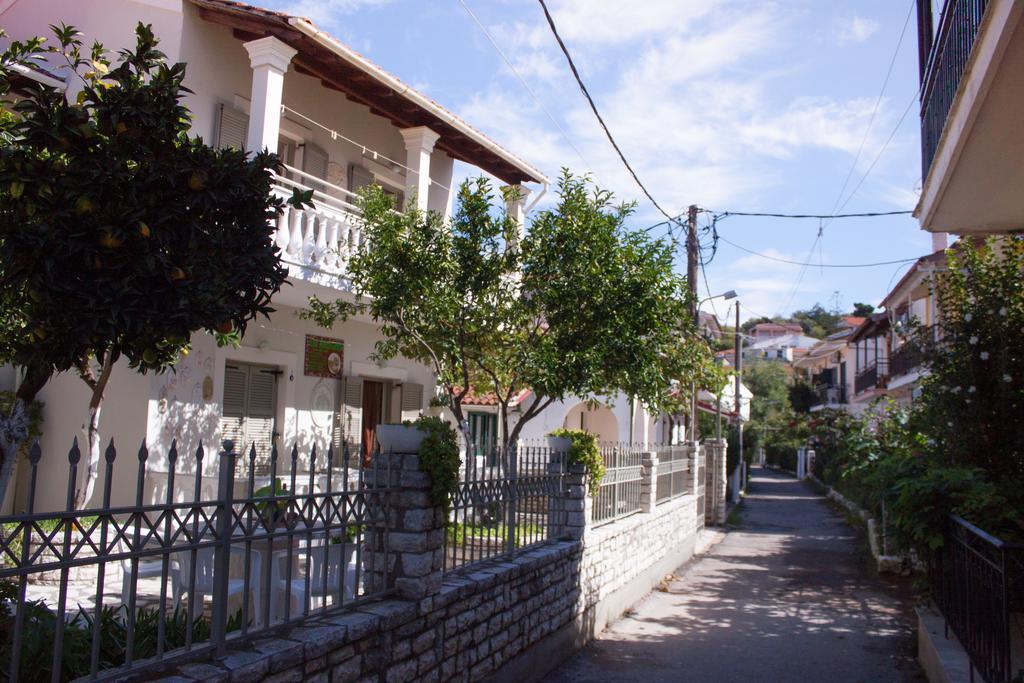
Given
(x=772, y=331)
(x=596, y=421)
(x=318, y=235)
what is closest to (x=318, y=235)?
(x=318, y=235)

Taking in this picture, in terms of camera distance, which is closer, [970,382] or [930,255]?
[970,382]

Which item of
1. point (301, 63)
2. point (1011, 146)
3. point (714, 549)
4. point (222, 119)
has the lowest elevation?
point (714, 549)

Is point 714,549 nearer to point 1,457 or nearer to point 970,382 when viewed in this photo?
point 970,382

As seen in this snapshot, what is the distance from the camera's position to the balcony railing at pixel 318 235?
398 inches

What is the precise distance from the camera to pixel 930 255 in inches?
784

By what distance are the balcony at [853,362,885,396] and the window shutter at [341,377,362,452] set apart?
73.2 ft

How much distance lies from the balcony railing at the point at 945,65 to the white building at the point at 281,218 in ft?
20.9

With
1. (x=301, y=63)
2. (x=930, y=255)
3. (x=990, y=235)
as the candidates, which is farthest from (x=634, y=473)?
(x=930, y=255)

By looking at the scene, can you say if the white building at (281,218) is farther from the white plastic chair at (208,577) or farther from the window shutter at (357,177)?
the white plastic chair at (208,577)

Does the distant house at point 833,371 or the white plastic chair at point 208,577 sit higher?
the distant house at point 833,371

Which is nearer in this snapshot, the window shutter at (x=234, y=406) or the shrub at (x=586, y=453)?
the shrub at (x=586, y=453)

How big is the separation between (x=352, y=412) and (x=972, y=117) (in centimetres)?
969

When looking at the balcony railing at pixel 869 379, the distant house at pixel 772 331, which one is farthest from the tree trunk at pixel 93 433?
the distant house at pixel 772 331

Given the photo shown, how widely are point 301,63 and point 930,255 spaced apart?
15600 mm
